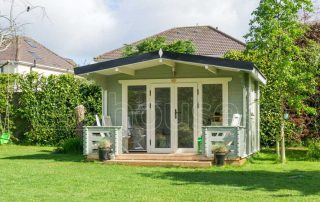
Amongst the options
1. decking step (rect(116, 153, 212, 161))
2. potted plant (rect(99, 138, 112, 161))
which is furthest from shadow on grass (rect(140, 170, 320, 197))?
potted plant (rect(99, 138, 112, 161))

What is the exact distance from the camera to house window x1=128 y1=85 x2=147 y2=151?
1364 cm

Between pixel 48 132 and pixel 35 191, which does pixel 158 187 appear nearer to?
pixel 35 191

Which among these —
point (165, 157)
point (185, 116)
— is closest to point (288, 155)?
point (185, 116)

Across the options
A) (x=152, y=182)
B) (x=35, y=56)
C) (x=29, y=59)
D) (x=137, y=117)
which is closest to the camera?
(x=152, y=182)

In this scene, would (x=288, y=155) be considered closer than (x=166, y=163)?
No

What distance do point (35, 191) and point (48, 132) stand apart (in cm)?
1054

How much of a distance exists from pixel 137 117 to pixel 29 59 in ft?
72.1

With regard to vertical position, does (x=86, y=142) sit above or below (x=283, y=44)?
below

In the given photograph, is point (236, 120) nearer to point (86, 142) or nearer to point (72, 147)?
point (86, 142)

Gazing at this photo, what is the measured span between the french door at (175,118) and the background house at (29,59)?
744 inches

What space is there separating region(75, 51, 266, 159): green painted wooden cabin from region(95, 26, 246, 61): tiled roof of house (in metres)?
15.3

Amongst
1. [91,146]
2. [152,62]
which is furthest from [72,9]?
[91,146]

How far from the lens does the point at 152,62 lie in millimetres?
13023

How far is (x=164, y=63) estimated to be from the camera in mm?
13070
